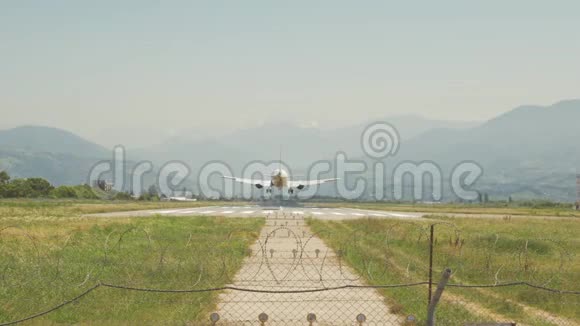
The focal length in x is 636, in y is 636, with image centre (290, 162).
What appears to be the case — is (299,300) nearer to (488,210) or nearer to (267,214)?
(267,214)

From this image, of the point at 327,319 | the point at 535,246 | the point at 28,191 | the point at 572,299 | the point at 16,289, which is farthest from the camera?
the point at 28,191

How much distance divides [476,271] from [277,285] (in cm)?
712

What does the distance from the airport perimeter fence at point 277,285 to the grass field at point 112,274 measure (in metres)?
0.04

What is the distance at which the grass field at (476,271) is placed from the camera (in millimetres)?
14875

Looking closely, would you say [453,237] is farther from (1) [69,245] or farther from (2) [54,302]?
(2) [54,302]

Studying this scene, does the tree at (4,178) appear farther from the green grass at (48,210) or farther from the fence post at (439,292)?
the fence post at (439,292)

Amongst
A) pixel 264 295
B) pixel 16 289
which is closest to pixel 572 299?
pixel 264 295

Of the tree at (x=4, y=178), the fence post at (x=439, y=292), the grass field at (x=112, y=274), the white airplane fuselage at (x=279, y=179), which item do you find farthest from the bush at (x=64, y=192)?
the fence post at (x=439, y=292)

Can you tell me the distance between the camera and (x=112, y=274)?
17922 mm

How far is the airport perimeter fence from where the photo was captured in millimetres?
13383

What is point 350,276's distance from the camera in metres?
19.6

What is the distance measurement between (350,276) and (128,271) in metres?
6.66

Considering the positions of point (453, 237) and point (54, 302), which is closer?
point (54, 302)

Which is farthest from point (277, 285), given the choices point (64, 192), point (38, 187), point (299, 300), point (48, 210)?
point (38, 187)
